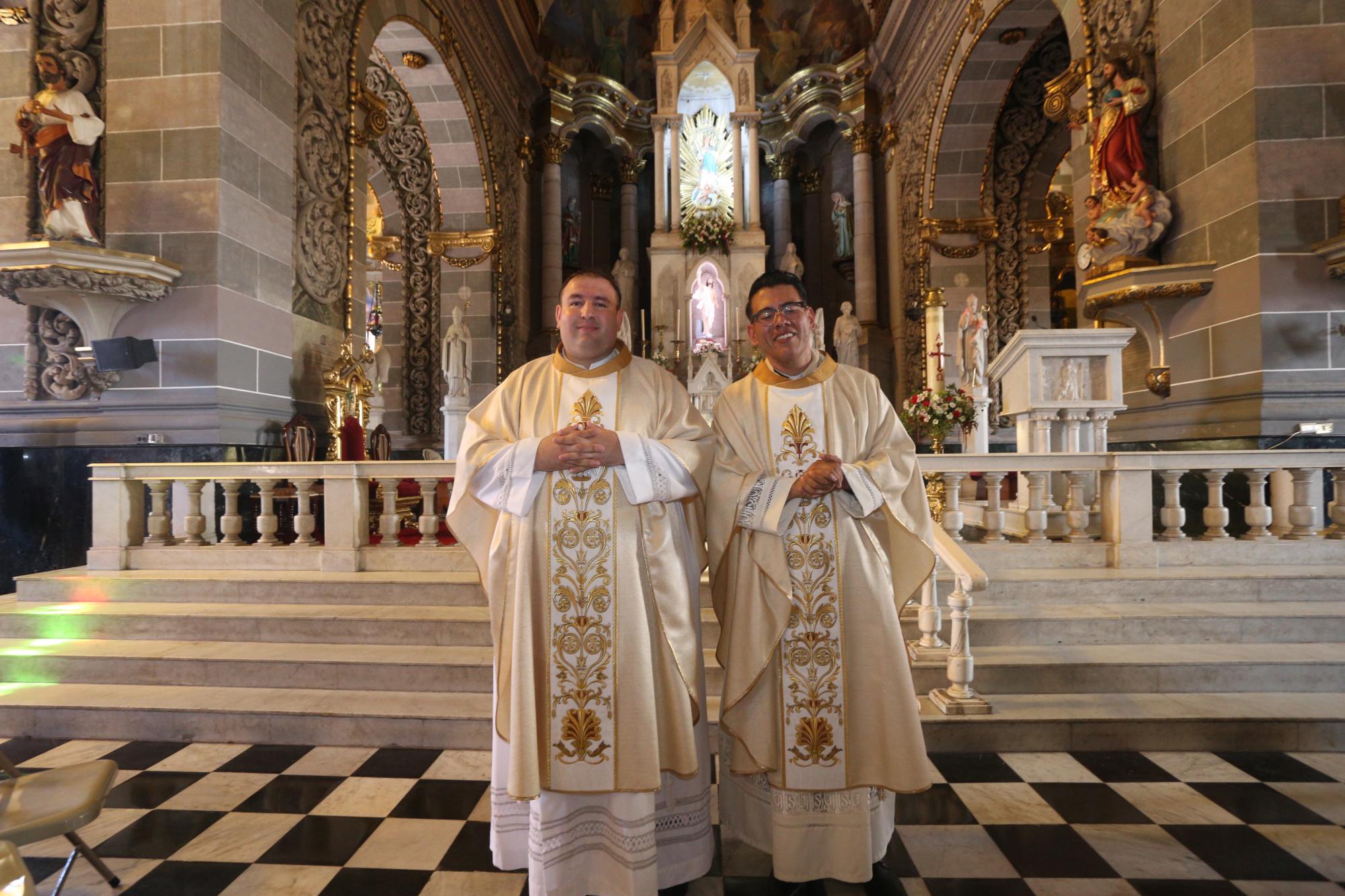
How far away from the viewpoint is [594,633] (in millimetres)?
2326

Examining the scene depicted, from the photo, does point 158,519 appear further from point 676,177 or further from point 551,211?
point 676,177

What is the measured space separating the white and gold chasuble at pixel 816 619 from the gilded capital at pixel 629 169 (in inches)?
613

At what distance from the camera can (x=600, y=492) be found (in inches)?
93.3

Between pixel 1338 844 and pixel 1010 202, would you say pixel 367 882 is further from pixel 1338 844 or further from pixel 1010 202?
pixel 1010 202

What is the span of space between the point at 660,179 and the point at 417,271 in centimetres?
524

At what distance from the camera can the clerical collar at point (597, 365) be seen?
250cm

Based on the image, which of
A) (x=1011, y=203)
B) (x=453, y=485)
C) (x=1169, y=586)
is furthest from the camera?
(x=1011, y=203)

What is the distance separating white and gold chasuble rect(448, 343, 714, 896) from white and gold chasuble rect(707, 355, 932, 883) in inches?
5.5

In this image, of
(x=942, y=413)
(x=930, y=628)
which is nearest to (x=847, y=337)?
(x=942, y=413)

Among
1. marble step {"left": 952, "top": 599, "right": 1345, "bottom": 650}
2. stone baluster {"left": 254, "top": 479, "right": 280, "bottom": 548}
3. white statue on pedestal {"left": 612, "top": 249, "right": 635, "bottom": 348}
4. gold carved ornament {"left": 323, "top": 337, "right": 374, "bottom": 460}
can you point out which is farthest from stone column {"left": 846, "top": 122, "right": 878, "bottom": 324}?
stone baluster {"left": 254, "top": 479, "right": 280, "bottom": 548}

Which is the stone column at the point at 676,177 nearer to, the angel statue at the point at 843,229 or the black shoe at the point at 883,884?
the angel statue at the point at 843,229

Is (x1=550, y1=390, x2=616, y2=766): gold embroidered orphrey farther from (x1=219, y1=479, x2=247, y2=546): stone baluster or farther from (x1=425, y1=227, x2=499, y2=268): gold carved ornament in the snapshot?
(x1=425, y1=227, x2=499, y2=268): gold carved ornament

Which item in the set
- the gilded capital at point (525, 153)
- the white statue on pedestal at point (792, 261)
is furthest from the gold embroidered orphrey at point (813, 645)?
the gilded capital at point (525, 153)

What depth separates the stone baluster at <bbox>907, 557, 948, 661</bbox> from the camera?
12.5 feet
